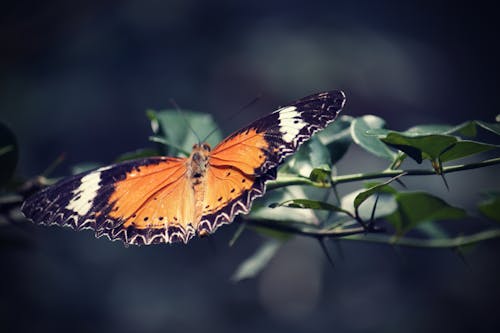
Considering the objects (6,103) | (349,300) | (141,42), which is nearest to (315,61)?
(141,42)

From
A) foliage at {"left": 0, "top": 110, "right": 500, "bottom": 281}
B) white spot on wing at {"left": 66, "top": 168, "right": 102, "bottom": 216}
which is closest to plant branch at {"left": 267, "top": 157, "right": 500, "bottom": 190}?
foliage at {"left": 0, "top": 110, "right": 500, "bottom": 281}

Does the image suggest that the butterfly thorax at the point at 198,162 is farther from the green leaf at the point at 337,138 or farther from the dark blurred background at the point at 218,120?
the dark blurred background at the point at 218,120

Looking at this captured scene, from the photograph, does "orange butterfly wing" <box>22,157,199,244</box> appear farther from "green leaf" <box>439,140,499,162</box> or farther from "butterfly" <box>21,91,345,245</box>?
"green leaf" <box>439,140,499,162</box>

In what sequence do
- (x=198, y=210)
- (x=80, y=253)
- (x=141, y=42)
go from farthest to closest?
(x=141, y=42)
(x=80, y=253)
(x=198, y=210)

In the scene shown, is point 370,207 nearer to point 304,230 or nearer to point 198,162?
point 304,230

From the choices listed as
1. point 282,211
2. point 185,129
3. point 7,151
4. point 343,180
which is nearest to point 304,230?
point 282,211

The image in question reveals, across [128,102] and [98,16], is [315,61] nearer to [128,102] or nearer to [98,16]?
[128,102]
